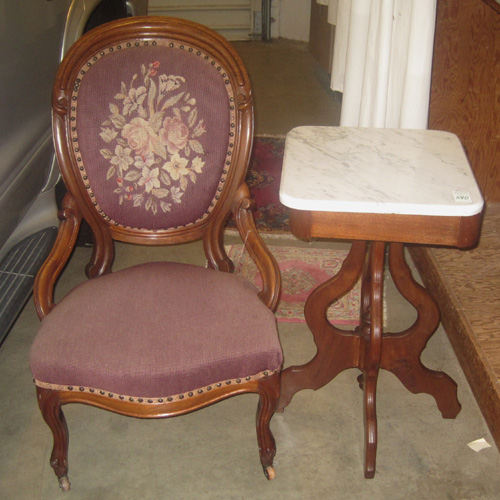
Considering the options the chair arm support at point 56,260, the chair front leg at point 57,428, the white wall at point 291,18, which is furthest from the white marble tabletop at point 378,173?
the white wall at point 291,18

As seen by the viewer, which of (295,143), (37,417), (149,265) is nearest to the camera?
(295,143)

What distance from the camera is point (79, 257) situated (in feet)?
8.24

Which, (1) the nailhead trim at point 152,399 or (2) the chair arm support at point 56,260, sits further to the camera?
(2) the chair arm support at point 56,260

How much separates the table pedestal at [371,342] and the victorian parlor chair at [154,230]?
222 mm

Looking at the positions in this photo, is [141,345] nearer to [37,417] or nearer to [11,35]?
[37,417]

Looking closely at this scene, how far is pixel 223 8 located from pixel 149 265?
3.93m

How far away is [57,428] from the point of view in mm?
1487

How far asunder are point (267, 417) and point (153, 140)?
0.79m

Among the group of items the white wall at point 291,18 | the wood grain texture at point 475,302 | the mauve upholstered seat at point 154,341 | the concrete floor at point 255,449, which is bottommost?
the concrete floor at point 255,449

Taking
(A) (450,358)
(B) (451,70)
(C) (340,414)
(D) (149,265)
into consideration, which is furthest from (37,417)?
(B) (451,70)

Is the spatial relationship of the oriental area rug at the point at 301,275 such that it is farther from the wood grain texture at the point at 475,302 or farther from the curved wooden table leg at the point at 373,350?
the curved wooden table leg at the point at 373,350

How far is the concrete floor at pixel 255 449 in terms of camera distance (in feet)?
A: 5.22

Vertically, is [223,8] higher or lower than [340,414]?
higher

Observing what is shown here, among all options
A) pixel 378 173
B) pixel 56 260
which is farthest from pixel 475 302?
pixel 56 260
